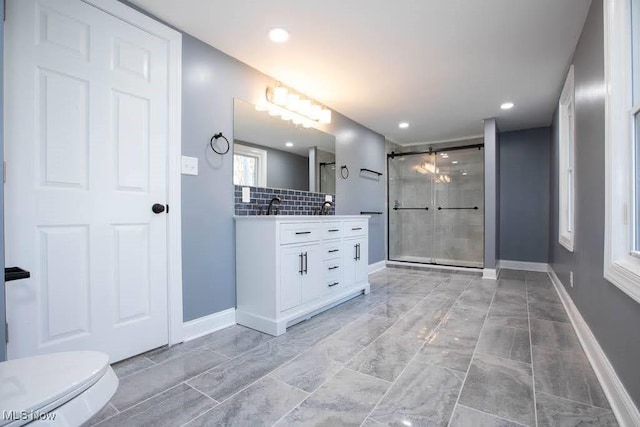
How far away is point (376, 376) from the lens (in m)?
1.64

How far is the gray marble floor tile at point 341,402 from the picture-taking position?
1.28 m

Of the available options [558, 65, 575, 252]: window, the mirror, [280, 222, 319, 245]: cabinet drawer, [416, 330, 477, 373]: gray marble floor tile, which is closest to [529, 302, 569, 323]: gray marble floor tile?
[558, 65, 575, 252]: window

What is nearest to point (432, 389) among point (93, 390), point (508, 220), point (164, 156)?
point (93, 390)

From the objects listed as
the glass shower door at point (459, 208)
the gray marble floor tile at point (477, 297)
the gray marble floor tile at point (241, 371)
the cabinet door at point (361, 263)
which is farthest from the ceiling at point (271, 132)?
the glass shower door at point (459, 208)

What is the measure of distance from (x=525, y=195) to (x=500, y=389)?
417 cm

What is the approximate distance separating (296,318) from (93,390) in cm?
172

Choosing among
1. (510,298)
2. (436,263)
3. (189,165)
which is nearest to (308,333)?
(189,165)

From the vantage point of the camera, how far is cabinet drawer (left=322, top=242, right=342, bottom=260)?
107 inches

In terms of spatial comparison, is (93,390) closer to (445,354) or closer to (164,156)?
(164,156)

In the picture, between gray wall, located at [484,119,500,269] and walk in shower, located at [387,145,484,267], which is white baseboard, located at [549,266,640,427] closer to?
gray wall, located at [484,119,500,269]

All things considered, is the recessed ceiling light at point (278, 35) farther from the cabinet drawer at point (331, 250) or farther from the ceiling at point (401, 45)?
the cabinet drawer at point (331, 250)

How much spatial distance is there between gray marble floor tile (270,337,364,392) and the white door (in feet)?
2.97

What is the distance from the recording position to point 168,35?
2041 mm

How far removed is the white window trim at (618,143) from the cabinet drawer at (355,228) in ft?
6.38
